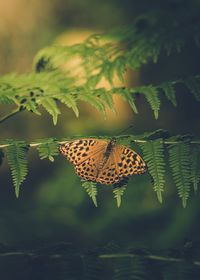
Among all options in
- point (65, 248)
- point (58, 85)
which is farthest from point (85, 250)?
point (58, 85)

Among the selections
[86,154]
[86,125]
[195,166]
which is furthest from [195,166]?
[86,125]

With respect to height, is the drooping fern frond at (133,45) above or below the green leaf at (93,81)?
above

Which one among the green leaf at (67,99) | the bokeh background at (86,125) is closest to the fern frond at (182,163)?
the green leaf at (67,99)

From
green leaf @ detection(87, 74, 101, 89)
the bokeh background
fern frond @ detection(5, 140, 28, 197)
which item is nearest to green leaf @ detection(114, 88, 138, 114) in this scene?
green leaf @ detection(87, 74, 101, 89)

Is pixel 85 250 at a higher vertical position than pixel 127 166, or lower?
lower

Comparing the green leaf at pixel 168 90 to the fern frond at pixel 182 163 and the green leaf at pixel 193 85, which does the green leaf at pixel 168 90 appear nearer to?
the green leaf at pixel 193 85

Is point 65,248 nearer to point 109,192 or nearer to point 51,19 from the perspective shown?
point 109,192

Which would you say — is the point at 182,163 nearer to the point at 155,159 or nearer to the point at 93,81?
the point at 155,159
